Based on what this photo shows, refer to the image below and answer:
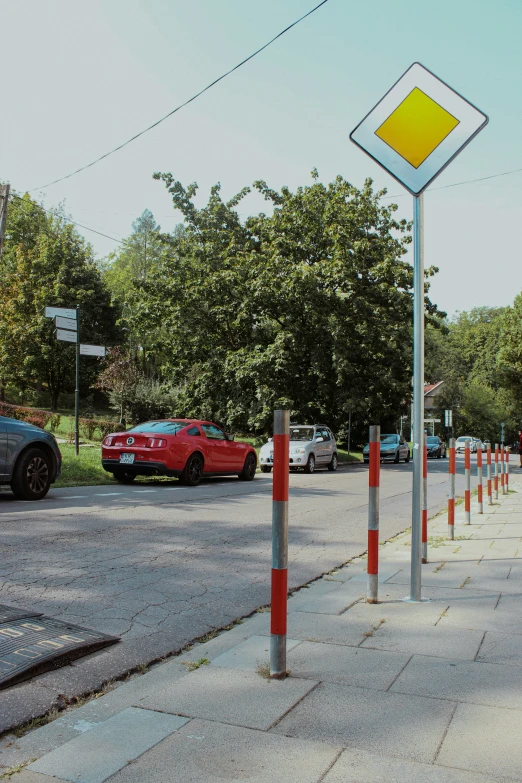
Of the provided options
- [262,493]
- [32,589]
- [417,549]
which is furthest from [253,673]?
[262,493]

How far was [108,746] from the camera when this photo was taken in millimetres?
2596

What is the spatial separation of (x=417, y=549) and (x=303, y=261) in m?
27.4

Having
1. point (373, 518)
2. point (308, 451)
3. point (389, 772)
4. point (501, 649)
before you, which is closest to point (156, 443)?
point (308, 451)

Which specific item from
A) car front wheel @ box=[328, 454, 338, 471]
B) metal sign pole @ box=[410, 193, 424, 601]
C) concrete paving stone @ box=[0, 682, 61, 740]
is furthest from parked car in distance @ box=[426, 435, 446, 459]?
concrete paving stone @ box=[0, 682, 61, 740]

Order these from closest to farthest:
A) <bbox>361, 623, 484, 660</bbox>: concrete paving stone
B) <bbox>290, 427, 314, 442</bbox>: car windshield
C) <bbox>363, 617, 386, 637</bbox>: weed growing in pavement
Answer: <bbox>361, 623, 484, 660</bbox>: concrete paving stone
<bbox>363, 617, 386, 637</bbox>: weed growing in pavement
<bbox>290, 427, 314, 442</bbox>: car windshield

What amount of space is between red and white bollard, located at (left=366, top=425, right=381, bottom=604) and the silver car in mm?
Answer: 16876

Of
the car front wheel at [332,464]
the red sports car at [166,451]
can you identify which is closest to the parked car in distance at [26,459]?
the red sports car at [166,451]

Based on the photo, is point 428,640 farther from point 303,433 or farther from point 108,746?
point 303,433

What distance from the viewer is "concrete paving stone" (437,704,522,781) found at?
2441 mm

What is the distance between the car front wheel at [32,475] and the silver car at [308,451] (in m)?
11.5

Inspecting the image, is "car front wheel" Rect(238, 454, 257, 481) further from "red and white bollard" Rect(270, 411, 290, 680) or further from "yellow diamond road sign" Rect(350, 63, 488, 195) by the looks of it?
"red and white bollard" Rect(270, 411, 290, 680)

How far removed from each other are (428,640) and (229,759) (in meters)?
1.78

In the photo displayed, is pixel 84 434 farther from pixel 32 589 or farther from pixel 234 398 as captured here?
pixel 32 589

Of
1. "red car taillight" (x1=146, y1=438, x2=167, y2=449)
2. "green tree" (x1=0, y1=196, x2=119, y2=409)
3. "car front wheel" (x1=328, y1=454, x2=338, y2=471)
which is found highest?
"green tree" (x1=0, y1=196, x2=119, y2=409)
